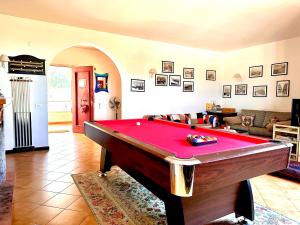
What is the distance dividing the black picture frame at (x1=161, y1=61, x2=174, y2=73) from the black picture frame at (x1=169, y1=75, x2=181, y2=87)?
19 centimetres

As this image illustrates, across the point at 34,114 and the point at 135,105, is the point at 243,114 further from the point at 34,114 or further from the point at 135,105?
the point at 34,114

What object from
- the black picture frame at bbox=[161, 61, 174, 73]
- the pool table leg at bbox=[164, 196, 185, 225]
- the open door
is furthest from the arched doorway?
the pool table leg at bbox=[164, 196, 185, 225]

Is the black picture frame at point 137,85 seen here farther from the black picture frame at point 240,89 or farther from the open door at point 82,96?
the black picture frame at point 240,89

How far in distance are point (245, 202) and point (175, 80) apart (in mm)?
4905

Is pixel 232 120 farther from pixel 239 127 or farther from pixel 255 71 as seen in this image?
pixel 255 71

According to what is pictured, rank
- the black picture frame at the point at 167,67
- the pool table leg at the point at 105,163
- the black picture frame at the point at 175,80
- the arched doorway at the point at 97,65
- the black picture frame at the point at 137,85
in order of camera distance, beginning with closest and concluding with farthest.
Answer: the pool table leg at the point at 105,163 → the black picture frame at the point at 137,85 → the black picture frame at the point at 167,67 → the black picture frame at the point at 175,80 → the arched doorway at the point at 97,65

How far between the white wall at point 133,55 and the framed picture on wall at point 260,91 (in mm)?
1325

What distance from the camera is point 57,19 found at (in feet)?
15.2

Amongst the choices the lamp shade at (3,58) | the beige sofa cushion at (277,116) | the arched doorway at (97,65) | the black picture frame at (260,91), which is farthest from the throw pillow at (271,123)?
the lamp shade at (3,58)

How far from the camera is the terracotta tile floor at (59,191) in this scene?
2305 millimetres

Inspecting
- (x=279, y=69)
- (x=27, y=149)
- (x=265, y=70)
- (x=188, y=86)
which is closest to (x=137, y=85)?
(x=188, y=86)

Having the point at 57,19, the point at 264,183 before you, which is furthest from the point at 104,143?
the point at 57,19

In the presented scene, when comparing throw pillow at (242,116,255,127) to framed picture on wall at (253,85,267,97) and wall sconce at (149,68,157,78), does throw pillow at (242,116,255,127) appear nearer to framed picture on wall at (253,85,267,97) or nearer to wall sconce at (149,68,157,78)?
framed picture on wall at (253,85,267,97)

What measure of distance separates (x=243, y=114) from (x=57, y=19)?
5519mm
